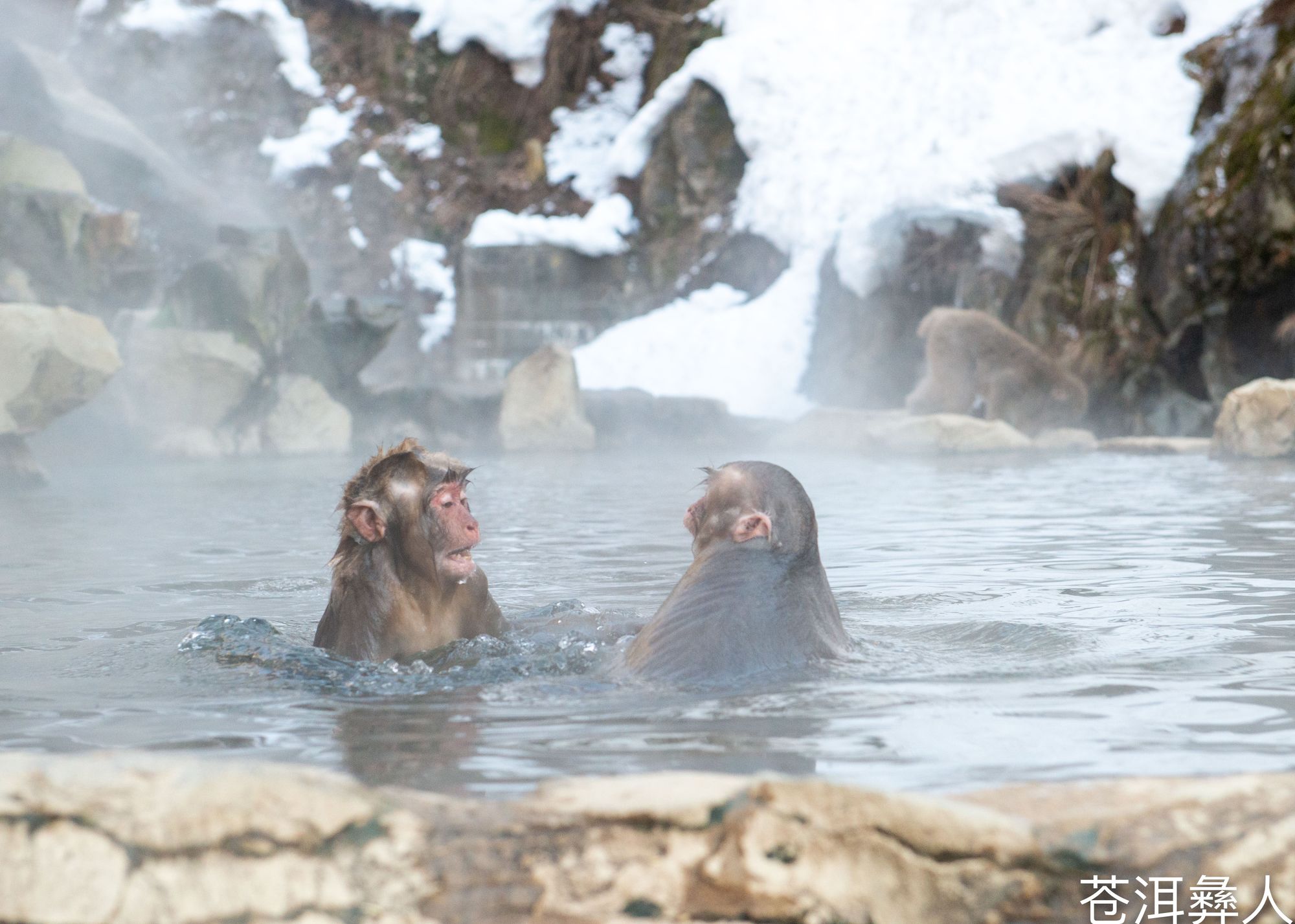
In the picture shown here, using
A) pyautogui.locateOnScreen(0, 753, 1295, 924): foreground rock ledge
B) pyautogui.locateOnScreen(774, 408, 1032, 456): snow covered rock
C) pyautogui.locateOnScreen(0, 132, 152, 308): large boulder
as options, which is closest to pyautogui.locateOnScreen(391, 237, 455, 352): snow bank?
pyautogui.locateOnScreen(0, 132, 152, 308): large boulder

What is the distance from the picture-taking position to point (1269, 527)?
679 centimetres

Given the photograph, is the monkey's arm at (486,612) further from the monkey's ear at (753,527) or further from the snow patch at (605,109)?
the snow patch at (605,109)

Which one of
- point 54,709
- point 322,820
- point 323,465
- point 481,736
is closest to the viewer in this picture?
point 322,820

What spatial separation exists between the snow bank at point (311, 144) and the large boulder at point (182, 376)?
8.82 m

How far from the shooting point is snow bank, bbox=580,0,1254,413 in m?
18.0

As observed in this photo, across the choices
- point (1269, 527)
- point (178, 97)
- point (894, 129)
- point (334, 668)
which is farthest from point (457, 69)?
point (334, 668)

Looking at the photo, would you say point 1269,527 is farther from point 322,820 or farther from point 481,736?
point 322,820

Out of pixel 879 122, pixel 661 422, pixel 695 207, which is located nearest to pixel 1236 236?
pixel 661 422

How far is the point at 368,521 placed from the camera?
396cm

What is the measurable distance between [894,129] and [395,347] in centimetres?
842

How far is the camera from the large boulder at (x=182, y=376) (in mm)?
14359

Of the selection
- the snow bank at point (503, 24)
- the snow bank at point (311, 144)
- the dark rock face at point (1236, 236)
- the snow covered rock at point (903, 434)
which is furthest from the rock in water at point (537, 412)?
the snow bank at point (503, 24)

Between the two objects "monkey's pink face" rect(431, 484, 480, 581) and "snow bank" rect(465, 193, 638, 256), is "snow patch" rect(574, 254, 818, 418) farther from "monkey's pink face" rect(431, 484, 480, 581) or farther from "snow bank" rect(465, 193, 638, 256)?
"monkey's pink face" rect(431, 484, 480, 581)

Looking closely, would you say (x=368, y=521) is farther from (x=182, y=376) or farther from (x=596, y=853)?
(x=182, y=376)
